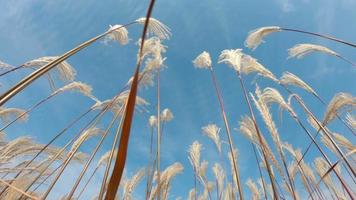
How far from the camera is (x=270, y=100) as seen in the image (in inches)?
166

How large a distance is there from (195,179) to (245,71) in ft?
13.9

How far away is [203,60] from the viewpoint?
4.70 metres

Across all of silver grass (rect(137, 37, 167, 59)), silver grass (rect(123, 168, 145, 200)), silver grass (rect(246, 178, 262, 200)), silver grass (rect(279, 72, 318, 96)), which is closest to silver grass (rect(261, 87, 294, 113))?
silver grass (rect(279, 72, 318, 96))

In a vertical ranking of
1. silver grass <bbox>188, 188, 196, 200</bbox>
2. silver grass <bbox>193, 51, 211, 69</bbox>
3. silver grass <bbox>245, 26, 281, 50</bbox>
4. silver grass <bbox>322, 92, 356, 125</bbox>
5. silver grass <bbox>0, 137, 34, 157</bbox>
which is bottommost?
silver grass <bbox>0, 137, 34, 157</bbox>

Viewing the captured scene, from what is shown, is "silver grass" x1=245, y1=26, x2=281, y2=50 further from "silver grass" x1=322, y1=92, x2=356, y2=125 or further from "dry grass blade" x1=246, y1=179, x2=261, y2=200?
"dry grass blade" x1=246, y1=179, x2=261, y2=200

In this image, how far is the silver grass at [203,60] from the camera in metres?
4.64

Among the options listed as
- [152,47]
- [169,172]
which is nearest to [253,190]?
[169,172]

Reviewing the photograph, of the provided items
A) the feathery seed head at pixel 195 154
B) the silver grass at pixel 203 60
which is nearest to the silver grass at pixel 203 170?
the feathery seed head at pixel 195 154

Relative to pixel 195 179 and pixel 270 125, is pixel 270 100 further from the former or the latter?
pixel 195 179

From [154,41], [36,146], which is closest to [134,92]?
[154,41]

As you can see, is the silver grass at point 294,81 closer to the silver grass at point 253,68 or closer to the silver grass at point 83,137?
the silver grass at point 253,68

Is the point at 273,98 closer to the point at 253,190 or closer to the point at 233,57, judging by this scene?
the point at 233,57

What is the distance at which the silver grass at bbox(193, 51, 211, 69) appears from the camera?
464cm

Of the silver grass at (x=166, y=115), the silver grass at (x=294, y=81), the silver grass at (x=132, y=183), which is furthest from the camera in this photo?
the silver grass at (x=166, y=115)
